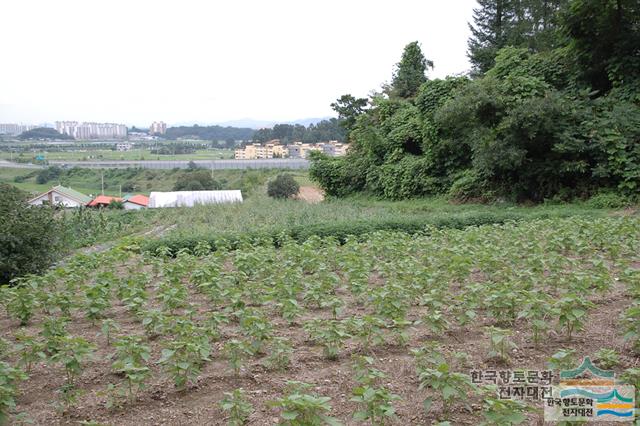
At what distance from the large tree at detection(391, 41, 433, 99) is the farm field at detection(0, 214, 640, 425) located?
2338 cm

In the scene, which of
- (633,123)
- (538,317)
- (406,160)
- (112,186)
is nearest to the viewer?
(538,317)

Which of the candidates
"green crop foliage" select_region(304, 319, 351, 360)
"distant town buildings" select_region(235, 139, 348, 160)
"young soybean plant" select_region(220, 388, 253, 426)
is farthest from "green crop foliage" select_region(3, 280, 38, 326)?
"distant town buildings" select_region(235, 139, 348, 160)

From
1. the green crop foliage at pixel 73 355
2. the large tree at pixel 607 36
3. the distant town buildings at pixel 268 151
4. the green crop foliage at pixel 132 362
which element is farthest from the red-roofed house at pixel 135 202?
the distant town buildings at pixel 268 151

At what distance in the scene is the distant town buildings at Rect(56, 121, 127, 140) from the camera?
50.0 m

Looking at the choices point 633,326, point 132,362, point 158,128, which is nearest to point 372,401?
point 132,362

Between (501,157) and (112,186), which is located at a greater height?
(501,157)

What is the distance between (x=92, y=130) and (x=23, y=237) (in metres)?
55.1

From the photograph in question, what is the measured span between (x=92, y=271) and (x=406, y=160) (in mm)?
18392

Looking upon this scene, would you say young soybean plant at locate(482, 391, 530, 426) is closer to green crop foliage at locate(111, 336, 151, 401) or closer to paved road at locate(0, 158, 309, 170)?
green crop foliage at locate(111, 336, 151, 401)

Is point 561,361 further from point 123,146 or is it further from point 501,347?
point 123,146

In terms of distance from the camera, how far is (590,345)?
483 centimetres

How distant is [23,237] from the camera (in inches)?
324

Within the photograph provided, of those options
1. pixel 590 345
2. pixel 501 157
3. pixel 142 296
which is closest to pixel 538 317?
pixel 590 345

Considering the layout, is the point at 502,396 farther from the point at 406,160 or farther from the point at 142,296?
the point at 406,160
